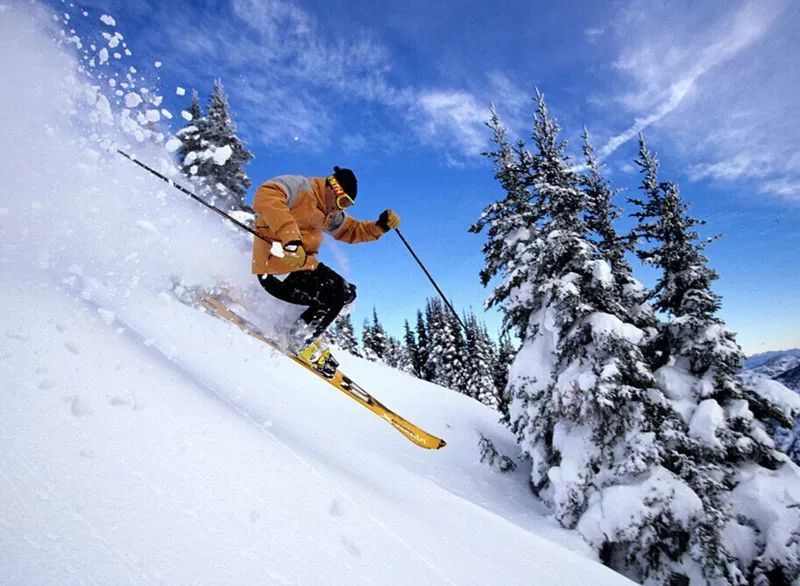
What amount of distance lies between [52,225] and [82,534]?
688 centimetres

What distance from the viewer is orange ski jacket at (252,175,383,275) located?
5.28 metres

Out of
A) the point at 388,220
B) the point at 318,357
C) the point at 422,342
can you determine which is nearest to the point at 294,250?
the point at 318,357

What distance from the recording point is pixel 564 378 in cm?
1238

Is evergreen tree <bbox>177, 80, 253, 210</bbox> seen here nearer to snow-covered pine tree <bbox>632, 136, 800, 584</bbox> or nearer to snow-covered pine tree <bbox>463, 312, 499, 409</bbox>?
snow-covered pine tree <bbox>632, 136, 800, 584</bbox>

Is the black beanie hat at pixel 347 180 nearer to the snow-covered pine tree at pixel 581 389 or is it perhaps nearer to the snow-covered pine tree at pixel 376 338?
the snow-covered pine tree at pixel 581 389

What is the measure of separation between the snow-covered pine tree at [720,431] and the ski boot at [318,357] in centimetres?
928

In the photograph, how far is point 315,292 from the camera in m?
6.28

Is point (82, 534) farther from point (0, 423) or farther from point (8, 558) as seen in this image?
point (0, 423)

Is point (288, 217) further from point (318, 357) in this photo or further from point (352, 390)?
point (352, 390)

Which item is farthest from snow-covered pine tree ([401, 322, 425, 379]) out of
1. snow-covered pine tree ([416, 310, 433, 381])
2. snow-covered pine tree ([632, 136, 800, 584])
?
snow-covered pine tree ([632, 136, 800, 584])

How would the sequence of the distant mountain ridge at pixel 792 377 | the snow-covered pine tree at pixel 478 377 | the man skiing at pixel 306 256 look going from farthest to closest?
the snow-covered pine tree at pixel 478 377 → the distant mountain ridge at pixel 792 377 → the man skiing at pixel 306 256

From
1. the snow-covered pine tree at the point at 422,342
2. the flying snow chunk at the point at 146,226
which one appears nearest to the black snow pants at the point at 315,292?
the flying snow chunk at the point at 146,226

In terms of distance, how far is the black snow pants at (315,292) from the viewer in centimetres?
616

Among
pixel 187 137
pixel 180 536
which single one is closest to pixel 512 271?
pixel 180 536
